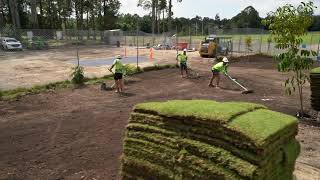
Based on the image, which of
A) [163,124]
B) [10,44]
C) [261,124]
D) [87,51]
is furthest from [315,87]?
[10,44]

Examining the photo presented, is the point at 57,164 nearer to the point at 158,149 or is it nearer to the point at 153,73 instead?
the point at 158,149

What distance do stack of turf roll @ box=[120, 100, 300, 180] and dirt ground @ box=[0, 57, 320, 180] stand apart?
2.20 meters

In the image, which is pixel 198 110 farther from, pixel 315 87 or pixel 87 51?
pixel 87 51

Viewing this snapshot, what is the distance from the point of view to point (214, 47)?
36.8 metres

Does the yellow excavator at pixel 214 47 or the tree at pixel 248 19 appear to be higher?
the tree at pixel 248 19

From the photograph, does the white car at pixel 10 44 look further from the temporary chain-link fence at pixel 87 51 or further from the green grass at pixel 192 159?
the green grass at pixel 192 159

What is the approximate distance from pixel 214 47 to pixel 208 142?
1254 inches

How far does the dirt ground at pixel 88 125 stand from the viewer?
28.9 feet

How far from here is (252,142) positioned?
202 inches

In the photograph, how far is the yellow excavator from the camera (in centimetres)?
3694

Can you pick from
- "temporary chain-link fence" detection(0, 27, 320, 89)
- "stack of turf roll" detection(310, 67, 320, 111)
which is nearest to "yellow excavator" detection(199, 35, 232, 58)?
"temporary chain-link fence" detection(0, 27, 320, 89)

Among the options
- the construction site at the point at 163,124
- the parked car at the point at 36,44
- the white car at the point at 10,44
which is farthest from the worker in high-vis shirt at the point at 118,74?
the parked car at the point at 36,44

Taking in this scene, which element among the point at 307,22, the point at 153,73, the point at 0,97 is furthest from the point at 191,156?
the point at 153,73

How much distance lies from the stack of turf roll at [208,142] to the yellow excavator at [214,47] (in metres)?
30.7
